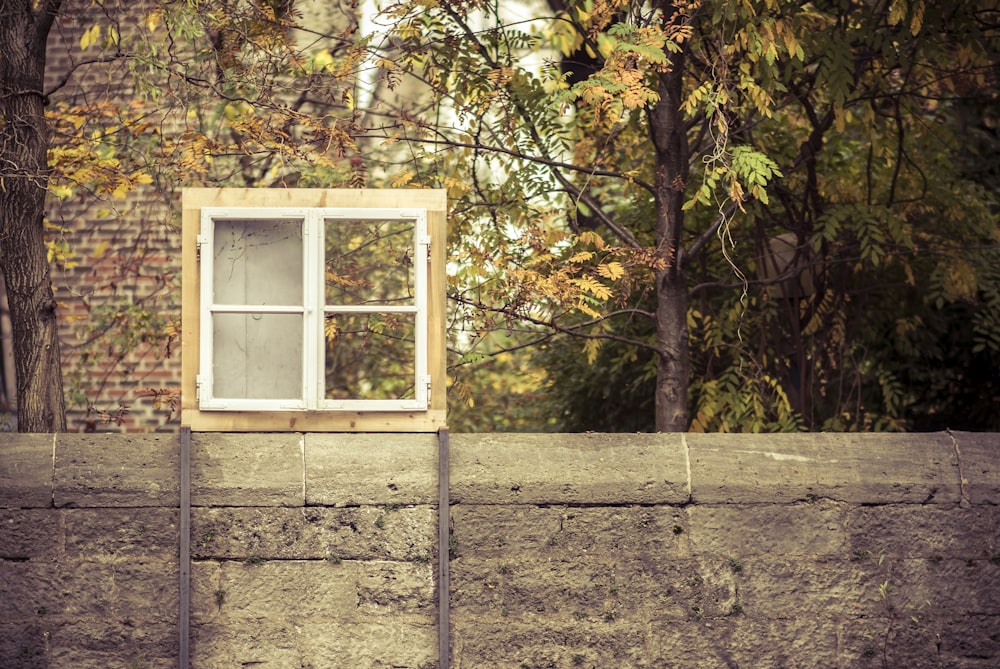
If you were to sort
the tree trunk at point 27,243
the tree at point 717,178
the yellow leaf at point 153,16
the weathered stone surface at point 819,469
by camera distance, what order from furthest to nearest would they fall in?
the yellow leaf at point 153,16
the tree at point 717,178
the tree trunk at point 27,243
the weathered stone surface at point 819,469

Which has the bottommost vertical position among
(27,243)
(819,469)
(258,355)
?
(819,469)

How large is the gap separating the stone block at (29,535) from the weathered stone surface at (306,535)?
1.89ft

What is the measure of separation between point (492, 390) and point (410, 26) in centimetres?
519

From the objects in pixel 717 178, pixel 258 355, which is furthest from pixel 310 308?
pixel 717 178

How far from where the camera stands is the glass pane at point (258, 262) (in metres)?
5.39

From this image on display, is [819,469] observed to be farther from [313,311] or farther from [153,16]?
[153,16]

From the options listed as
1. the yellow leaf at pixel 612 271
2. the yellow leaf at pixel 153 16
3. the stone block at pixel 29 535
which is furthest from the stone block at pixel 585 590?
the yellow leaf at pixel 153 16

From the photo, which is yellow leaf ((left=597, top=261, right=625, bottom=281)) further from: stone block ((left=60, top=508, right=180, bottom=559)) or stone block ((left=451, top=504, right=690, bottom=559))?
stone block ((left=60, top=508, right=180, bottom=559))

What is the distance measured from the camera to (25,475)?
531 centimetres

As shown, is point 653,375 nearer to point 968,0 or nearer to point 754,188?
point 754,188

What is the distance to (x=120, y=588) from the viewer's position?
527 cm

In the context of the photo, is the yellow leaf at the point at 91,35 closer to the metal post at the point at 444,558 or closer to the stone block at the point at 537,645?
the metal post at the point at 444,558

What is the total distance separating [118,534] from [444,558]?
53.3 inches

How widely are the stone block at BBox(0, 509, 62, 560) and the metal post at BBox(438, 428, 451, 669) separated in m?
1.58
